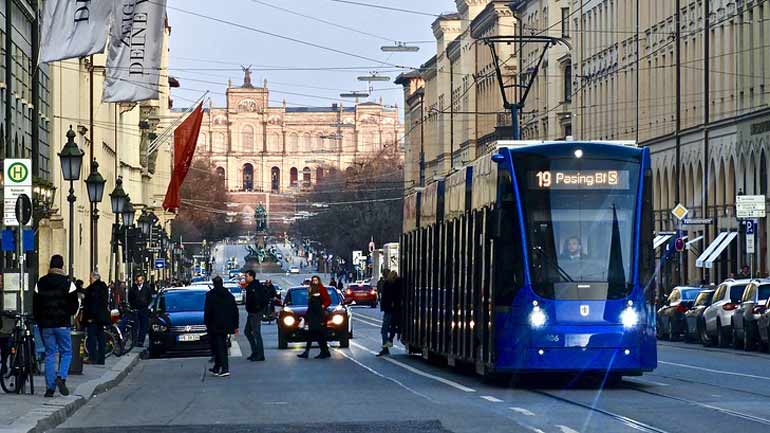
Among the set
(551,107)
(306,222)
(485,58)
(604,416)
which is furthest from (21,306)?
(306,222)

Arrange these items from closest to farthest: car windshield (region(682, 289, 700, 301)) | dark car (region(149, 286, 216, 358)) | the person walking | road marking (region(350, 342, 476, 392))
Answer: road marking (region(350, 342, 476, 392)) < the person walking < dark car (region(149, 286, 216, 358)) < car windshield (region(682, 289, 700, 301))

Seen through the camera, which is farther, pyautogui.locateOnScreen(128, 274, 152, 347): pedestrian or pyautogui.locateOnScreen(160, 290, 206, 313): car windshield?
pyautogui.locateOnScreen(128, 274, 152, 347): pedestrian

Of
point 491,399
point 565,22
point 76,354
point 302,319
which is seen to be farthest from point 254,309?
point 565,22

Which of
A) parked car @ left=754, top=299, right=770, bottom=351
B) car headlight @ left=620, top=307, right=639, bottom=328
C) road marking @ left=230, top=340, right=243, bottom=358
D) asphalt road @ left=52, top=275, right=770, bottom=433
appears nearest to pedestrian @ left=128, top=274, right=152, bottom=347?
road marking @ left=230, top=340, right=243, bottom=358

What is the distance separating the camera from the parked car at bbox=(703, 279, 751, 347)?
42625 millimetres

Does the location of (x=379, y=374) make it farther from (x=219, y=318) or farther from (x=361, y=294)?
(x=361, y=294)

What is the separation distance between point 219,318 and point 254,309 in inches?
172

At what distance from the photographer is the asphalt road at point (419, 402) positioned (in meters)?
18.3

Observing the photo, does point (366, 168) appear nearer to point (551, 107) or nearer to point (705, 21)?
point (551, 107)

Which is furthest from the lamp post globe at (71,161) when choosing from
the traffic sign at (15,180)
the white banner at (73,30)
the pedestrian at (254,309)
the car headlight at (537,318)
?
the car headlight at (537,318)

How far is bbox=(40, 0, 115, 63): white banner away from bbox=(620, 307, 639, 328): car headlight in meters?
11.9

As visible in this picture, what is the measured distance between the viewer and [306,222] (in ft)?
584

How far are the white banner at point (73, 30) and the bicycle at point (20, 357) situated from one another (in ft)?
28.5

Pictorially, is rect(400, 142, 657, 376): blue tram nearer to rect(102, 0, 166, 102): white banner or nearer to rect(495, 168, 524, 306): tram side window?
rect(495, 168, 524, 306): tram side window
